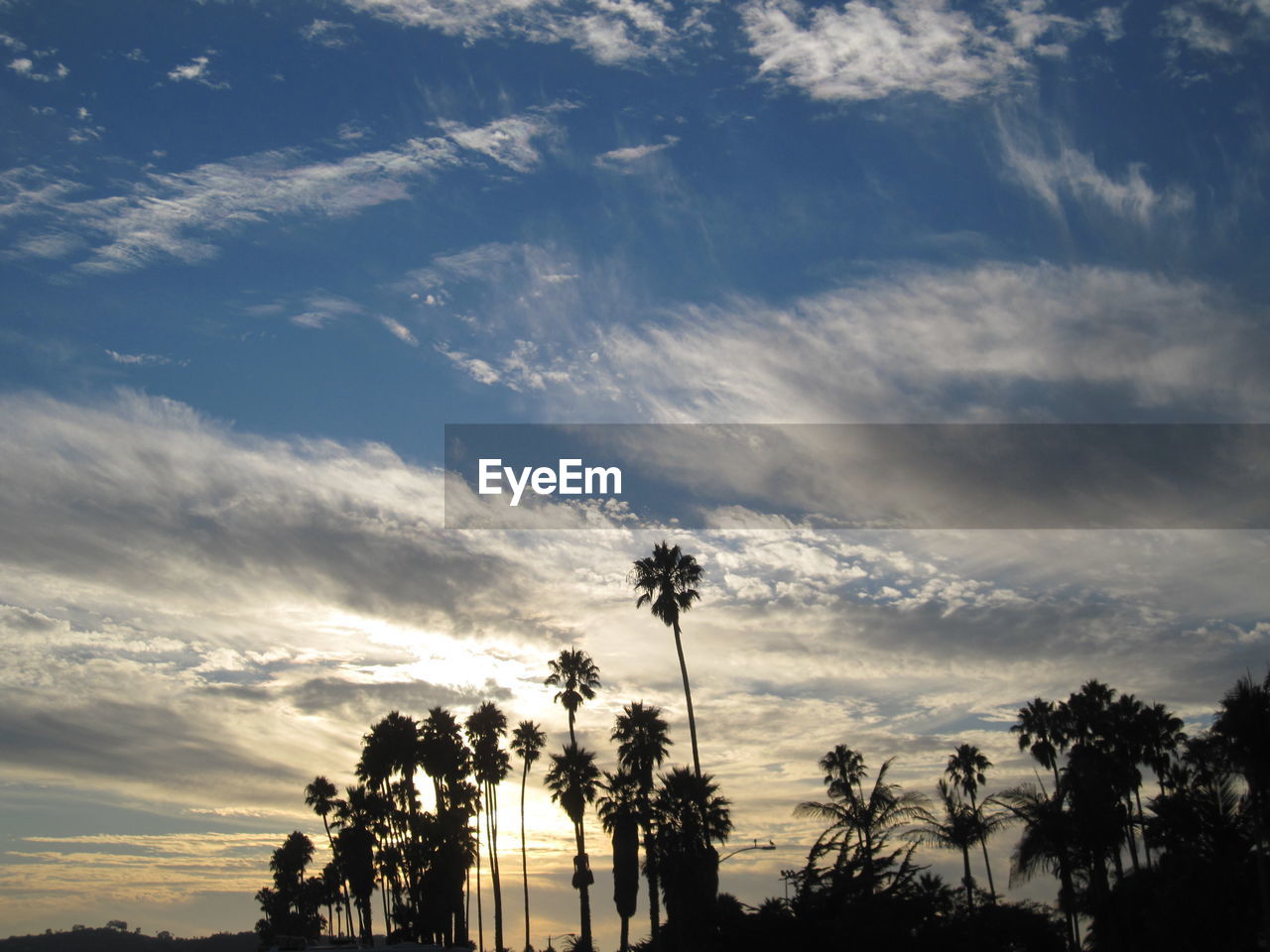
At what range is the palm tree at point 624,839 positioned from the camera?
54.8 meters

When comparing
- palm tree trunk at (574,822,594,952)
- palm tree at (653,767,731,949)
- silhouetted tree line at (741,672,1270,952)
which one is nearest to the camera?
silhouetted tree line at (741,672,1270,952)

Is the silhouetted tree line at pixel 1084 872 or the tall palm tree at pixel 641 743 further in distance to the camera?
the tall palm tree at pixel 641 743

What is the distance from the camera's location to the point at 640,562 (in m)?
58.9

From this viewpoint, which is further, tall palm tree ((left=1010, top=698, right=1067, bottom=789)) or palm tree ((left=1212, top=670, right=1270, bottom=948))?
tall palm tree ((left=1010, top=698, right=1067, bottom=789))

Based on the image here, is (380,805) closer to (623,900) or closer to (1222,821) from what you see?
(623,900)

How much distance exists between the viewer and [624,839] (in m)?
54.9

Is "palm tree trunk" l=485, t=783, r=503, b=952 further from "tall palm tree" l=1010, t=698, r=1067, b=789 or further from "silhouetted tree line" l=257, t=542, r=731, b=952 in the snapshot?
"tall palm tree" l=1010, t=698, r=1067, b=789

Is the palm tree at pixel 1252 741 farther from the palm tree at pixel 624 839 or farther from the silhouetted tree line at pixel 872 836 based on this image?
the palm tree at pixel 624 839

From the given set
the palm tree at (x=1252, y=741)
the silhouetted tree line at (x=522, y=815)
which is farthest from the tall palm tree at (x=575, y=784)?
the palm tree at (x=1252, y=741)

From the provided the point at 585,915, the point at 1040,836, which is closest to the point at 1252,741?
the point at 1040,836

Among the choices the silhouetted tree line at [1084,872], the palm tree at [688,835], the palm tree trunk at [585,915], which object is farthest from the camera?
the palm tree trunk at [585,915]

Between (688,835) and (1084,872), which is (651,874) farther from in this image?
(1084,872)

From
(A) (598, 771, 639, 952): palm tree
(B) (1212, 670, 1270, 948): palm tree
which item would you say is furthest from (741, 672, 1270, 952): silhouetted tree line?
(A) (598, 771, 639, 952): palm tree

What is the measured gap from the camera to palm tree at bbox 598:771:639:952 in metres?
54.8
